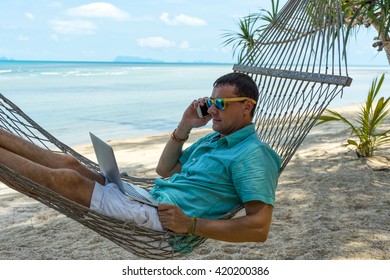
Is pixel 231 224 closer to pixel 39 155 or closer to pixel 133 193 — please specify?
pixel 133 193

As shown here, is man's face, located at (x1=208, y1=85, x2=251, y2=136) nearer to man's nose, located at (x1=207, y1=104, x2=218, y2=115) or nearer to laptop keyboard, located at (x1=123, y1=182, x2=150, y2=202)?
man's nose, located at (x1=207, y1=104, x2=218, y2=115)

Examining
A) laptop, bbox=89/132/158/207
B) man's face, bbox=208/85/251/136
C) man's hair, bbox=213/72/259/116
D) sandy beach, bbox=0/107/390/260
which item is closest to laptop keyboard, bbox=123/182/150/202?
laptop, bbox=89/132/158/207

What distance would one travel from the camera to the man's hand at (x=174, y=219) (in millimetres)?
1768

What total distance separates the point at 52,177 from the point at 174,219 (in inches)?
16.3

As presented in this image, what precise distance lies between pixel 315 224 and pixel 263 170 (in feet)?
5.65

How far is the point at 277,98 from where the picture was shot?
8.84 feet

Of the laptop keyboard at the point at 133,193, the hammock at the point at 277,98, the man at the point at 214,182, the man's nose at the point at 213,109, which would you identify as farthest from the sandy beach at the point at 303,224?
the man's nose at the point at 213,109

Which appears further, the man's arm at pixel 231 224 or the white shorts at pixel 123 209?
Answer: the white shorts at pixel 123 209

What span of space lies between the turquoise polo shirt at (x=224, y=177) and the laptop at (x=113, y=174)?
46 mm

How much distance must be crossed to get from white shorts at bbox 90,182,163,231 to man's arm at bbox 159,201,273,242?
5 centimetres

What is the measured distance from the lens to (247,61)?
3004mm

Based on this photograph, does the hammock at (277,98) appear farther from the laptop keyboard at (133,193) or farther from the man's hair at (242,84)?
the man's hair at (242,84)

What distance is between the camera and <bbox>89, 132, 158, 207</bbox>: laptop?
1935mm

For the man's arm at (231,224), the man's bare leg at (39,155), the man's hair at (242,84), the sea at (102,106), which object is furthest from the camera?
the sea at (102,106)
